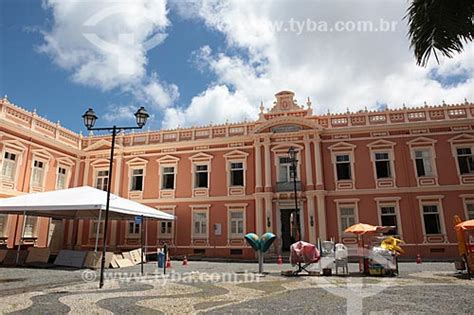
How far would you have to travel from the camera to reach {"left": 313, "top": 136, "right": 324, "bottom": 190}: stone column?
1933cm

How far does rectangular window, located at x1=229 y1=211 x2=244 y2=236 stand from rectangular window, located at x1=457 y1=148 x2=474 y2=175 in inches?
478

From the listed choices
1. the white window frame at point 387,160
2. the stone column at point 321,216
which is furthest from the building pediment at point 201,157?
the white window frame at point 387,160

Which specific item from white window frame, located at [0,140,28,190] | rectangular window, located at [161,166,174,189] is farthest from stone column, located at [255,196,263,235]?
white window frame, located at [0,140,28,190]

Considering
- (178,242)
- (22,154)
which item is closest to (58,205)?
(22,154)

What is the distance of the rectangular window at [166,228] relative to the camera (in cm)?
2125

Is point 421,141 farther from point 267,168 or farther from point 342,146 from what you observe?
point 267,168

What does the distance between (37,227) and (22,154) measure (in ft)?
13.4

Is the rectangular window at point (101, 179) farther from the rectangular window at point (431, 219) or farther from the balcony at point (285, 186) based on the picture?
the rectangular window at point (431, 219)

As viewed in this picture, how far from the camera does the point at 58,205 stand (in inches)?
545

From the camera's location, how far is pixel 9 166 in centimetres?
1797

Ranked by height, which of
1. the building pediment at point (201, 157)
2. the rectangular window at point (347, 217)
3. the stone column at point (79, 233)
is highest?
the building pediment at point (201, 157)

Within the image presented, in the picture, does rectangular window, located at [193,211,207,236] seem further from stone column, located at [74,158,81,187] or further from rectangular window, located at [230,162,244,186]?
stone column, located at [74,158,81,187]

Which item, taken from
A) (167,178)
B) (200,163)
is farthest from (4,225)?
(200,163)

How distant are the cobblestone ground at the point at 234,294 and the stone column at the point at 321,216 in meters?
7.37
